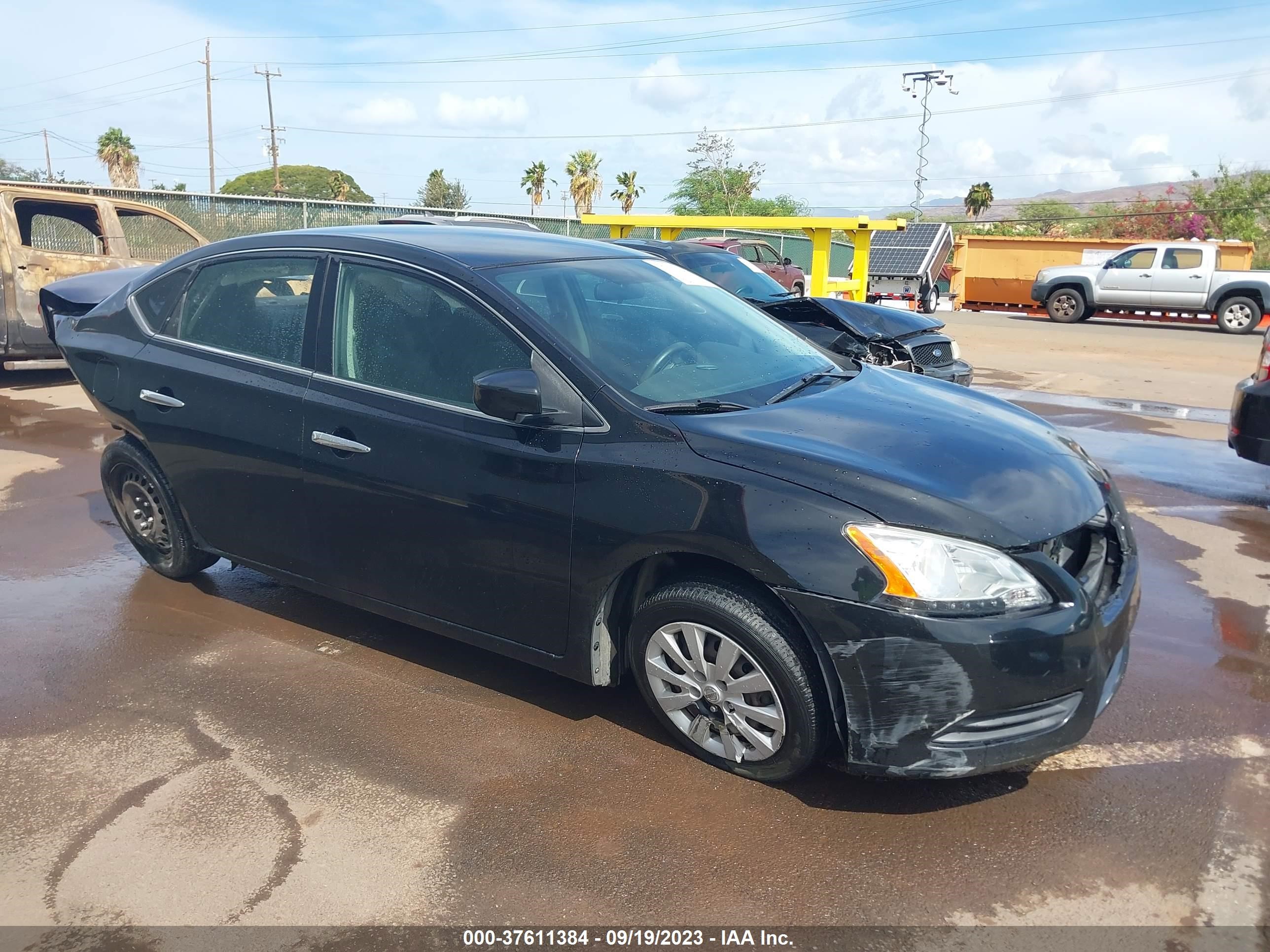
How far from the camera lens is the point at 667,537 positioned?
3.17 m

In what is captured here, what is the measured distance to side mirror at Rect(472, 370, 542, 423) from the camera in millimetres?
3326

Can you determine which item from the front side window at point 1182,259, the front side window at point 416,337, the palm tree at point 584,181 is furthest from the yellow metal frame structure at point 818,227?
the palm tree at point 584,181

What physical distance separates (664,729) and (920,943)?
47.3 inches

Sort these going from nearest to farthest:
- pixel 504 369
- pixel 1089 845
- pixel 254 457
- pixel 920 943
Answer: pixel 920 943, pixel 1089 845, pixel 504 369, pixel 254 457

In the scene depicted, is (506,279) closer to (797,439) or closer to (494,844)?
(797,439)

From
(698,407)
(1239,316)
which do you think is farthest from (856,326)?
(1239,316)

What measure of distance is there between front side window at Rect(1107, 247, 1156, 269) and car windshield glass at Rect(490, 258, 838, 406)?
66.1ft

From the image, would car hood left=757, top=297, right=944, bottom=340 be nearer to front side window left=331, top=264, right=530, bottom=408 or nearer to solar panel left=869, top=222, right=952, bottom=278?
front side window left=331, top=264, right=530, bottom=408

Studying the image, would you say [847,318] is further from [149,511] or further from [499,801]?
[499,801]

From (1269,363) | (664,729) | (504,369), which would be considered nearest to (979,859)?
(664,729)

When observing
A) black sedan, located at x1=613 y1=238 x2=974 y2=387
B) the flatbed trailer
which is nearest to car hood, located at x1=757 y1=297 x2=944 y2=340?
black sedan, located at x1=613 y1=238 x2=974 y2=387

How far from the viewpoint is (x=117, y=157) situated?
187ft

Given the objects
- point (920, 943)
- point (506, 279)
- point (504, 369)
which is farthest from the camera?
point (506, 279)

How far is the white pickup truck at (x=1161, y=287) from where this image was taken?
2034 cm
